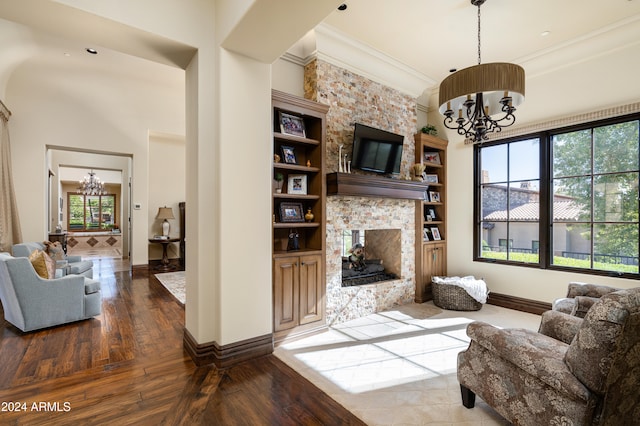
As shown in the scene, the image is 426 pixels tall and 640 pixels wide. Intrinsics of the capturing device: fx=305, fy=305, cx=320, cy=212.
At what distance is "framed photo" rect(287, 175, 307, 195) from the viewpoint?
3.66 metres

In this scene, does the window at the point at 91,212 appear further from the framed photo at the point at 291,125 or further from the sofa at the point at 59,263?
the framed photo at the point at 291,125

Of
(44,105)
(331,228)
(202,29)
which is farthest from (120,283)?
(202,29)

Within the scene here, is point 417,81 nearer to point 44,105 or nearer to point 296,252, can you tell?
point 296,252

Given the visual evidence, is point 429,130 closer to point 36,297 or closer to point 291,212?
point 291,212

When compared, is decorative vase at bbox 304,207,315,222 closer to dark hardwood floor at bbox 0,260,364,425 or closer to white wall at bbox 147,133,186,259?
dark hardwood floor at bbox 0,260,364,425

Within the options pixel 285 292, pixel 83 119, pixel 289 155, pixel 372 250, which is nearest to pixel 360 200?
pixel 289 155

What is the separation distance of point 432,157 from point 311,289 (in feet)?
11.3

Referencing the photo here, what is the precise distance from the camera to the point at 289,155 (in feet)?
11.9

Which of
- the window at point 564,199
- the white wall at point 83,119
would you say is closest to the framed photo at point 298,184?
the window at point 564,199

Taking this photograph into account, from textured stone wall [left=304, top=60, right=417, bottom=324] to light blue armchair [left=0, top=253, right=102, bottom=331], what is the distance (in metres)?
2.99

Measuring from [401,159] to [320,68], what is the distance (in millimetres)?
1838

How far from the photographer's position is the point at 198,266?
2.73 metres

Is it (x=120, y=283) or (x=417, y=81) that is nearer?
(x=417, y=81)

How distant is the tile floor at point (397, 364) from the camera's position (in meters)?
2.10
